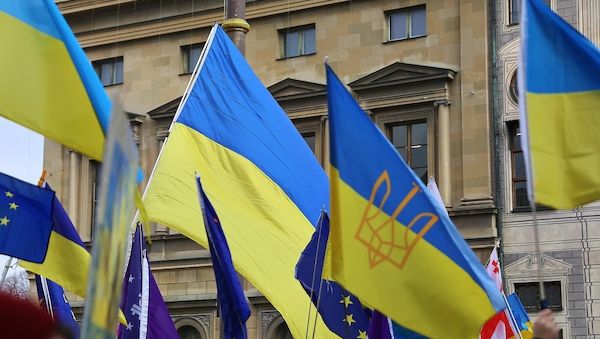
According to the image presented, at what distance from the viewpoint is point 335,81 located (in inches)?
371

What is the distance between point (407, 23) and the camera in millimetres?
27750

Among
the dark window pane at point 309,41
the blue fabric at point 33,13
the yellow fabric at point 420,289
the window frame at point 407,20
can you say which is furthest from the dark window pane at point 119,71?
the yellow fabric at point 420,289

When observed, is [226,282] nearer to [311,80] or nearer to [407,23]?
[407,23]

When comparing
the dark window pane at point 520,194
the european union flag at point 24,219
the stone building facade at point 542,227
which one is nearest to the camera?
the european union flag at point 24,219

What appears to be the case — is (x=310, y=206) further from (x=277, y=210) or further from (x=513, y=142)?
(x=513, y=142)

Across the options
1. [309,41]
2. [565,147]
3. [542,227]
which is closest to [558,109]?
[565,147]

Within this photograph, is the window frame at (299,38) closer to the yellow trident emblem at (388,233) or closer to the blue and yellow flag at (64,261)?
the blue and yellow flag at (64,261)

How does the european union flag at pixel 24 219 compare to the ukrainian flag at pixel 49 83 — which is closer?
the ukrainian flag at pixel 49 83

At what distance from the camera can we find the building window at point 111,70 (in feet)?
104

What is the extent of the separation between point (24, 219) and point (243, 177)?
2.99 meters

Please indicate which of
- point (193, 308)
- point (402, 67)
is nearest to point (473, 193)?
point (402, 67)

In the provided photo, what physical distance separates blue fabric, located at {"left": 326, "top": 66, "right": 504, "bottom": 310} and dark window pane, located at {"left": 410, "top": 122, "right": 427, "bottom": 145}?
1789 centimetres

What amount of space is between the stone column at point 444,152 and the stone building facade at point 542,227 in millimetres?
995

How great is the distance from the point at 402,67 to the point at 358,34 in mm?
1609
